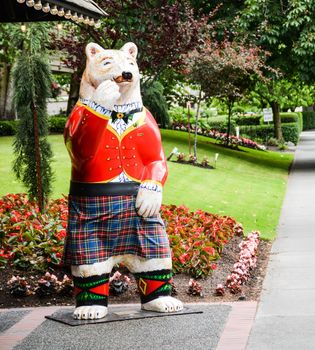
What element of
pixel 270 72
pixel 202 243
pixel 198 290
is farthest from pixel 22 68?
pixel 270 72

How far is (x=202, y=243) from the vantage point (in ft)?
33.4

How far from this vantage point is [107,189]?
22.9ft

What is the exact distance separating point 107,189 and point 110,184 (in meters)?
0.05

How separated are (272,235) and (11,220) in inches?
178

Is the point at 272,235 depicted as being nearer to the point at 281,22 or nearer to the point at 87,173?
the point at 87,173

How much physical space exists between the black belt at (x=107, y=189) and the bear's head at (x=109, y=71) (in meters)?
0.74

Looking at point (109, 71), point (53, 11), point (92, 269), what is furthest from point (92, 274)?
point (53, 11)

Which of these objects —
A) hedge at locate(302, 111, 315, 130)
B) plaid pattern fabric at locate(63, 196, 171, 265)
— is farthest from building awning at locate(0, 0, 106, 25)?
hedge at locate(302, 111, 315, 130)

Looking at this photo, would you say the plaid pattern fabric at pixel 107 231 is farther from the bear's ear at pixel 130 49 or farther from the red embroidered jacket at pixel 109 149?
the bear's ear at pixel 130 49

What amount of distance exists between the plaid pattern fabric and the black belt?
3cm

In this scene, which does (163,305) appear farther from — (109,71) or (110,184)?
(109,71)

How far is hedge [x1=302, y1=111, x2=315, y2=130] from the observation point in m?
55.9

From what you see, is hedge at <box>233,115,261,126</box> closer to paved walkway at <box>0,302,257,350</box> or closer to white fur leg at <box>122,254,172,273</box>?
paved walkway at <box>0,302,257,350</box>

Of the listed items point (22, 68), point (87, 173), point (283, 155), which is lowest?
point (283, 155)
